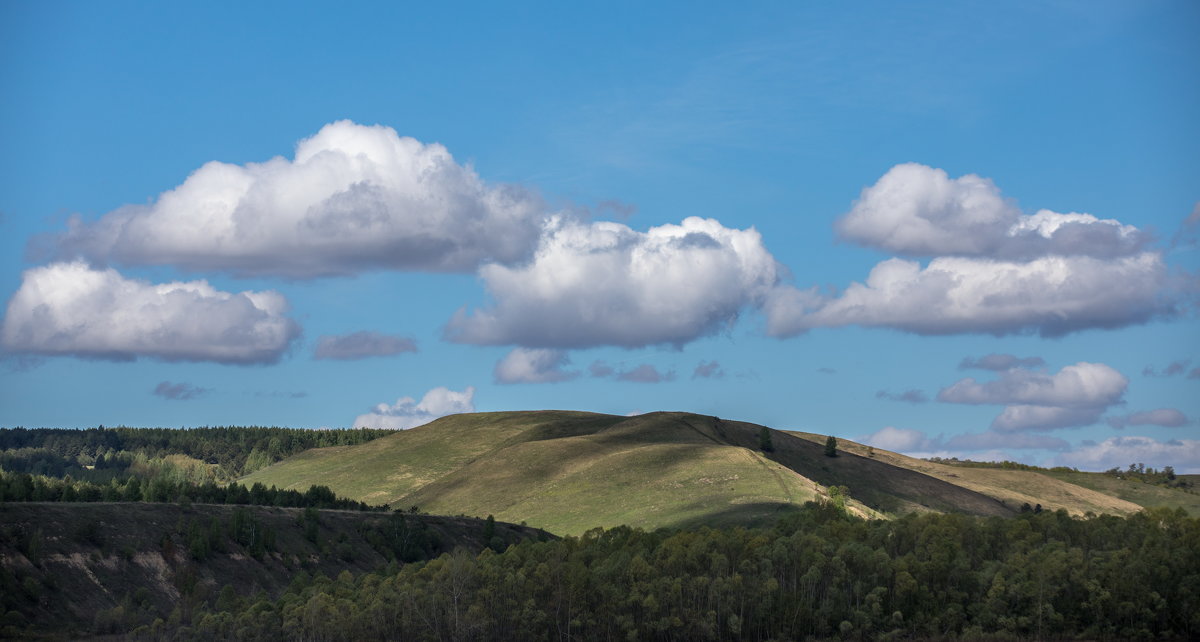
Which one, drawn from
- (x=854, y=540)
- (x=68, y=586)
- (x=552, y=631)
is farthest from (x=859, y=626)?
(x=68, y=586)

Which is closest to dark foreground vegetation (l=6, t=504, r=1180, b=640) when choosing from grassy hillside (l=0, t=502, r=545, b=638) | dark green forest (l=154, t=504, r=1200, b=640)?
dark green forest (l=154, t=504, r=1200, b=640)

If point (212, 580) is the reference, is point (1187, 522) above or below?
above

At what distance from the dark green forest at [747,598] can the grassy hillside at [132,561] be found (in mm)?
9370

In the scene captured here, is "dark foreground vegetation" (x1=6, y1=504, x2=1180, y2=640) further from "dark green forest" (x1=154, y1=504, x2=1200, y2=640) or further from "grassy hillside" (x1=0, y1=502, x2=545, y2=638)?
"grassy hillside" (x1=0, y1=502, x2=545, y2=638)

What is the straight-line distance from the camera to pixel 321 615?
139 m

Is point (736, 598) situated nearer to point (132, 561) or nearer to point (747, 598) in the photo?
point (747, 598)

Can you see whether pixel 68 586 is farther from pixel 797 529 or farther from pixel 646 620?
pixel 797 529

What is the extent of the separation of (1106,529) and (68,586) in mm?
147749

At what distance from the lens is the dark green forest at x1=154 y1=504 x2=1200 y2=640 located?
142125 mm

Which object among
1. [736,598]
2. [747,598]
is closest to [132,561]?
[736,598]

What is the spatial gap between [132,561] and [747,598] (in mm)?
83644

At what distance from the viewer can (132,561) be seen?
158m

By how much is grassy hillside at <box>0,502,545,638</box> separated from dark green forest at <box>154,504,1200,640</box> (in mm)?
9370

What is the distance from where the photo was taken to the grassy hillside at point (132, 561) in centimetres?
14075
